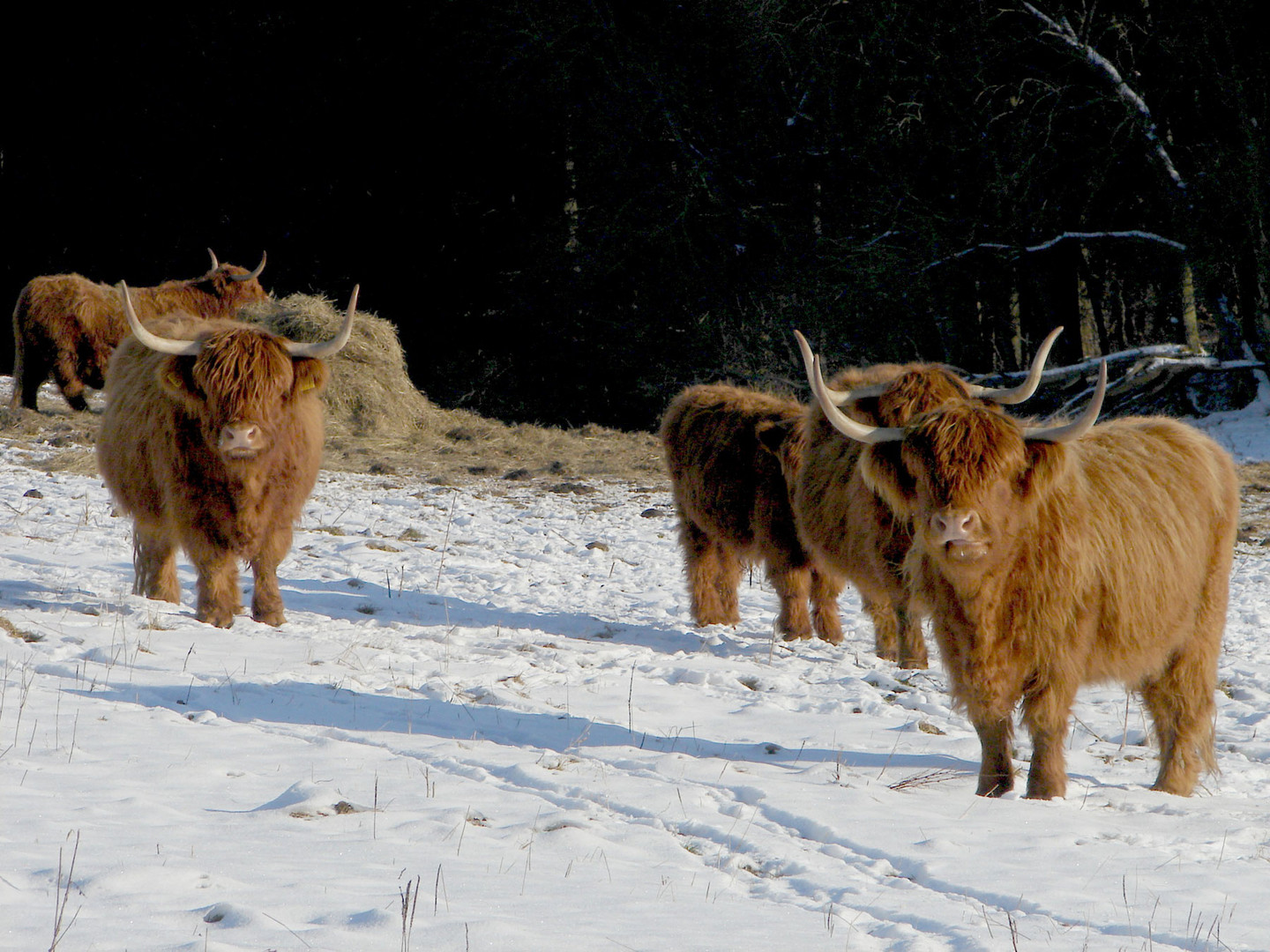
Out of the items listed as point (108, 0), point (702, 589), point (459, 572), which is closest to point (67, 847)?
point (702, 589)

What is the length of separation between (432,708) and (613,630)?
6.04ft

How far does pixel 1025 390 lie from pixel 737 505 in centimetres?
192

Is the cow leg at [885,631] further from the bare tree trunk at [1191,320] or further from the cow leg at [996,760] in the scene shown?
the bare tree trunk at [1191,320]

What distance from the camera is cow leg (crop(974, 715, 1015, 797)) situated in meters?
3.57

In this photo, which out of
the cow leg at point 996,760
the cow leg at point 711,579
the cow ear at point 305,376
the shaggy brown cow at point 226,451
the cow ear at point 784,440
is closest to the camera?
the cow leg at point 996,760

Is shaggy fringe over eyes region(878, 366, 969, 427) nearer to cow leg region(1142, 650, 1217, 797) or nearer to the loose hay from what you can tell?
cow leg region(1142, 650, 1217, 797)

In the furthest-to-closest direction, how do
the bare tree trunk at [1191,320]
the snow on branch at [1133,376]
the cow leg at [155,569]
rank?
the bare tree trunk at [1191,320] → the snow on branch at [1133,376] → the cow leg at [155,569]

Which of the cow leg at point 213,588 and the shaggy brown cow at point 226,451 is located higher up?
the shaggy brown cow at point 226,451

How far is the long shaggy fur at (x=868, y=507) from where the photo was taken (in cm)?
475

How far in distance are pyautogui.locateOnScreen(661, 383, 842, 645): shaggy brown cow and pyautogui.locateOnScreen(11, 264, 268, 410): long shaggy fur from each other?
22.5ft

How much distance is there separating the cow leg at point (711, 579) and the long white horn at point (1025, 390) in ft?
5.21

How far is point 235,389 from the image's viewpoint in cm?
496

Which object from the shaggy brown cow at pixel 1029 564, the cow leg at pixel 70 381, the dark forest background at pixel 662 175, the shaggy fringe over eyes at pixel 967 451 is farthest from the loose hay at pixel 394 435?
the shaggy fringe over eyes at pixel 967 451

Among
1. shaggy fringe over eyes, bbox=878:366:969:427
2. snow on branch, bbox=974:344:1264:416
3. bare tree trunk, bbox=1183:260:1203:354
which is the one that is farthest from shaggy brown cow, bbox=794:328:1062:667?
bare tree trunk, bbox=1183:260:1203:354
